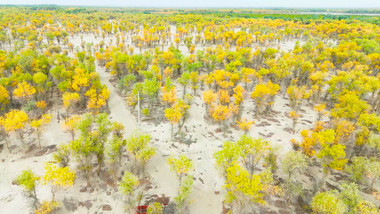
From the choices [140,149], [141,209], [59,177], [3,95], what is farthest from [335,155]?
[3,95]

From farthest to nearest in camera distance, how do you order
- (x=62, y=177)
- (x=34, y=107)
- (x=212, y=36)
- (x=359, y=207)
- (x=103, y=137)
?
(x=212, y=36) → (x=34, y=107) → (x=103, y=137) → (x=62, y=177) → (x=359, y=207)

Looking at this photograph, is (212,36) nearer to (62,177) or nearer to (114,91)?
(114,91)

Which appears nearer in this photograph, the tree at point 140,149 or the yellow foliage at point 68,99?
the tree at point 140,149

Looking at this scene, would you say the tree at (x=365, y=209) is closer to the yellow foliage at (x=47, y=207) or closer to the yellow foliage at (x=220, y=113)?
the yellow foliage at (x=220, y=113)

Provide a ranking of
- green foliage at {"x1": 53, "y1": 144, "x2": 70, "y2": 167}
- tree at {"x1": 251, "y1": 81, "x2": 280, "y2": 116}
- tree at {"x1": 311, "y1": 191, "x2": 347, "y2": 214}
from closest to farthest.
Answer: tree at {"x1": 311, "y1": 191, "x2": 347, "y2": 214}, green foliage at {"x1": 53, "y1": 144, "x2": 70, "y2": 167}, tree at {"x1": 251, "y1": 81, "x2": 280, "y2": 116}

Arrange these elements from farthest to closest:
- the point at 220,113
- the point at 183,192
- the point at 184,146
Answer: the point at 220,113, the point at 184,146, the point at 183,192

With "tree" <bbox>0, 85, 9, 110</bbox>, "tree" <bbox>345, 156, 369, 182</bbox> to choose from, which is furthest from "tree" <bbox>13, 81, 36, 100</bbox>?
"tree" <bbox>345, 156, 369, 182</bbox>

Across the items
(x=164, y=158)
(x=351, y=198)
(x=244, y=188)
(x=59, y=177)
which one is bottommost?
(x=164, y=158)

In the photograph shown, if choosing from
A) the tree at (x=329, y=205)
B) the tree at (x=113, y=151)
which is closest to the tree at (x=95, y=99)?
the tree at (x=113, y=151)

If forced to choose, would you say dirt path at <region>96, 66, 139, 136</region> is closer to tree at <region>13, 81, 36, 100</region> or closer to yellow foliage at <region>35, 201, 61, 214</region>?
tree at <region>13, 81, 36, 100</region>

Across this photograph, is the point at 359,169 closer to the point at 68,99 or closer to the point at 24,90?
the point at 68,99

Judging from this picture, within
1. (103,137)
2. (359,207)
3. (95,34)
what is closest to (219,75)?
(103,137)
